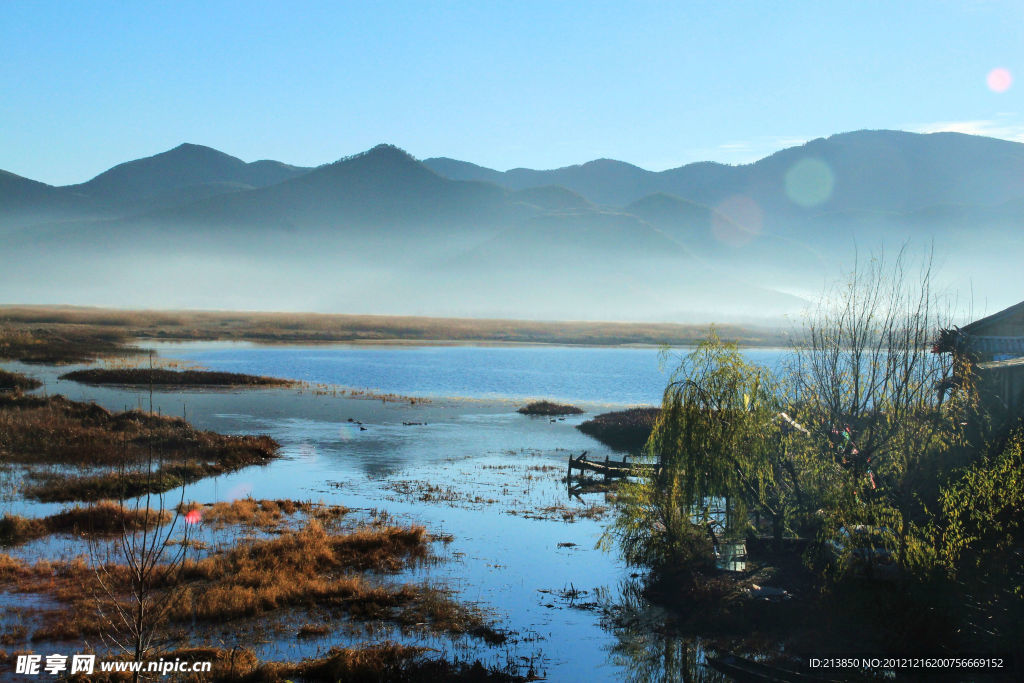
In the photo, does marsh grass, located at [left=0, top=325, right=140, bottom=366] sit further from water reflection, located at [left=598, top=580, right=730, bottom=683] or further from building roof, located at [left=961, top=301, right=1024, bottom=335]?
building roof, located at [left=961, top=301, right=1024, bottom=335]

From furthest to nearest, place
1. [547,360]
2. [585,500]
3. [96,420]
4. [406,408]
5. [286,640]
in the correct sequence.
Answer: [547,360]
[406,408]
[96,420]
[585,500]
[286,640]

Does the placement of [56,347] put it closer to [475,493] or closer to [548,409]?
[548,409]

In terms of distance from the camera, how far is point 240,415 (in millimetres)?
73750

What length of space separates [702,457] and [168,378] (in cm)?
8242

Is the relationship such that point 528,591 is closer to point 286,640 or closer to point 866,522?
point 286,640

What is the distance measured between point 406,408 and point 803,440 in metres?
58.1

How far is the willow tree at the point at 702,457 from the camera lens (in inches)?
1164

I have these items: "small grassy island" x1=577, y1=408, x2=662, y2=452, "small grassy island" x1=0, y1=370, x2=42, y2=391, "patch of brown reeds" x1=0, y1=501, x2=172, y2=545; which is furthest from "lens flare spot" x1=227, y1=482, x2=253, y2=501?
"small grassy island" x1=0, y1=370, x2=42, y2=391

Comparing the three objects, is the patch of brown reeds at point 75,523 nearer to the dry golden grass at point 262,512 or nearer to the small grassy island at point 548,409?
the dry golden grass at point 262,512

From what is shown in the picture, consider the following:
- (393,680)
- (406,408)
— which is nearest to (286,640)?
(393,680)

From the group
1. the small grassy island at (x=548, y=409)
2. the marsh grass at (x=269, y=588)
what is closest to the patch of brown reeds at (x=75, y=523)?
the marsh grass at (x=269, y=588)

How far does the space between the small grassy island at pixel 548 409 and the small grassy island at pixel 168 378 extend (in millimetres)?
34285

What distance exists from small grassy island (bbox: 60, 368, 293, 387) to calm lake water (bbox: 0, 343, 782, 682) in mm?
4566

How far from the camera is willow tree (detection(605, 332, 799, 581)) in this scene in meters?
29.6
